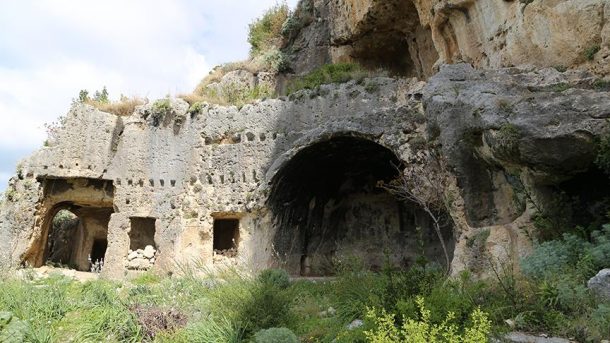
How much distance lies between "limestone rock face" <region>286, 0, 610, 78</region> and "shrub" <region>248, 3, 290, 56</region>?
105 centimetres

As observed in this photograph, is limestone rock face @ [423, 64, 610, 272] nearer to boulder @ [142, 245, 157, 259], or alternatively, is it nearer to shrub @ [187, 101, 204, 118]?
shrub @ [187, 101, 204, 118]

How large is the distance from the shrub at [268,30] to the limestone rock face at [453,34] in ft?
3.43

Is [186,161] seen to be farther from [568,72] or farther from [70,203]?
[568,72]

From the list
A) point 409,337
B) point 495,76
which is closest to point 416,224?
point 495,76

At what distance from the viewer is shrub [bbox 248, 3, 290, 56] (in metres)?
23.4

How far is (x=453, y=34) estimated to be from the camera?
43.2 ft

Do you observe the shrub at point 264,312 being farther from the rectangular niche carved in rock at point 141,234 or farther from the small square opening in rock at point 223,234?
the small square opening in rock at point 223,234

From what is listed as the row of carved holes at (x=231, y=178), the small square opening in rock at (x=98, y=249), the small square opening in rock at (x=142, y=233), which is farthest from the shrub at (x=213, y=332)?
the small square opening in rock at (x=98, y=249)

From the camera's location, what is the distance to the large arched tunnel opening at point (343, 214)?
13859mm

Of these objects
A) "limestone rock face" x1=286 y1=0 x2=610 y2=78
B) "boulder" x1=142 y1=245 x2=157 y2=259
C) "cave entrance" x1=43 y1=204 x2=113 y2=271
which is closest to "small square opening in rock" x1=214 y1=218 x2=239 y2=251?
"boulder" x1=142 y1=245 x2=157 y2=259

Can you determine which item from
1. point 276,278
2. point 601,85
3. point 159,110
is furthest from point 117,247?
point 601,85

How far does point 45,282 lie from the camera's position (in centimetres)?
1073

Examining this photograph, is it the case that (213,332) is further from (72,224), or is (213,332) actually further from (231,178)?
(72,224)

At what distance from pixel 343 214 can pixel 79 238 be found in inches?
483
